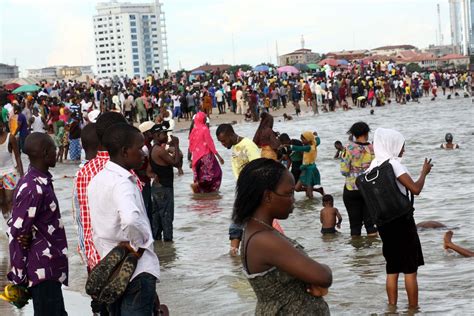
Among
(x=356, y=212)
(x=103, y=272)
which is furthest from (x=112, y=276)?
(x=356, y=212)

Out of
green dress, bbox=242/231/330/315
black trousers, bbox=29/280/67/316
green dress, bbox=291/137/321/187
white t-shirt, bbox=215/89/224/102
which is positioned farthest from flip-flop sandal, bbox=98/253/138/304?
white t-shirt, bbox=215/89/224/102

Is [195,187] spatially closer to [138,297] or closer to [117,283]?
[138,297]

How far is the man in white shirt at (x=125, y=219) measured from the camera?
5.14 metres

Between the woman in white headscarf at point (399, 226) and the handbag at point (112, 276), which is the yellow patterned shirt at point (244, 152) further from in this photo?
the handbag at point (112, 276)

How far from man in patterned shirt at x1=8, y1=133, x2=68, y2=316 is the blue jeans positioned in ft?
2.89

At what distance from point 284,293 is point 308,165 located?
1079 centimetres

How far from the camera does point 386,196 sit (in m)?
7.38

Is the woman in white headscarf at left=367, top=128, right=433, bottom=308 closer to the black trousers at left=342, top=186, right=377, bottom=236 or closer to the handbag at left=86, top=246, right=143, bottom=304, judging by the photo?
the handbag at left=86, top=246, right=143, bottom=304

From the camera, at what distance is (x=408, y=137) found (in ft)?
97.2

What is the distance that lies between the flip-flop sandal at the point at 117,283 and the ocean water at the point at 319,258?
3.41 metres

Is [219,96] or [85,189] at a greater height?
[219,96]

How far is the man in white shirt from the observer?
16.9 ft

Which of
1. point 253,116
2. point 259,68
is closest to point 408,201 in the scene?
point 253,116

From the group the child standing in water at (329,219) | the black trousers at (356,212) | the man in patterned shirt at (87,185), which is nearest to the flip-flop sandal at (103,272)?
the man in patterned shirt at (87,185)
